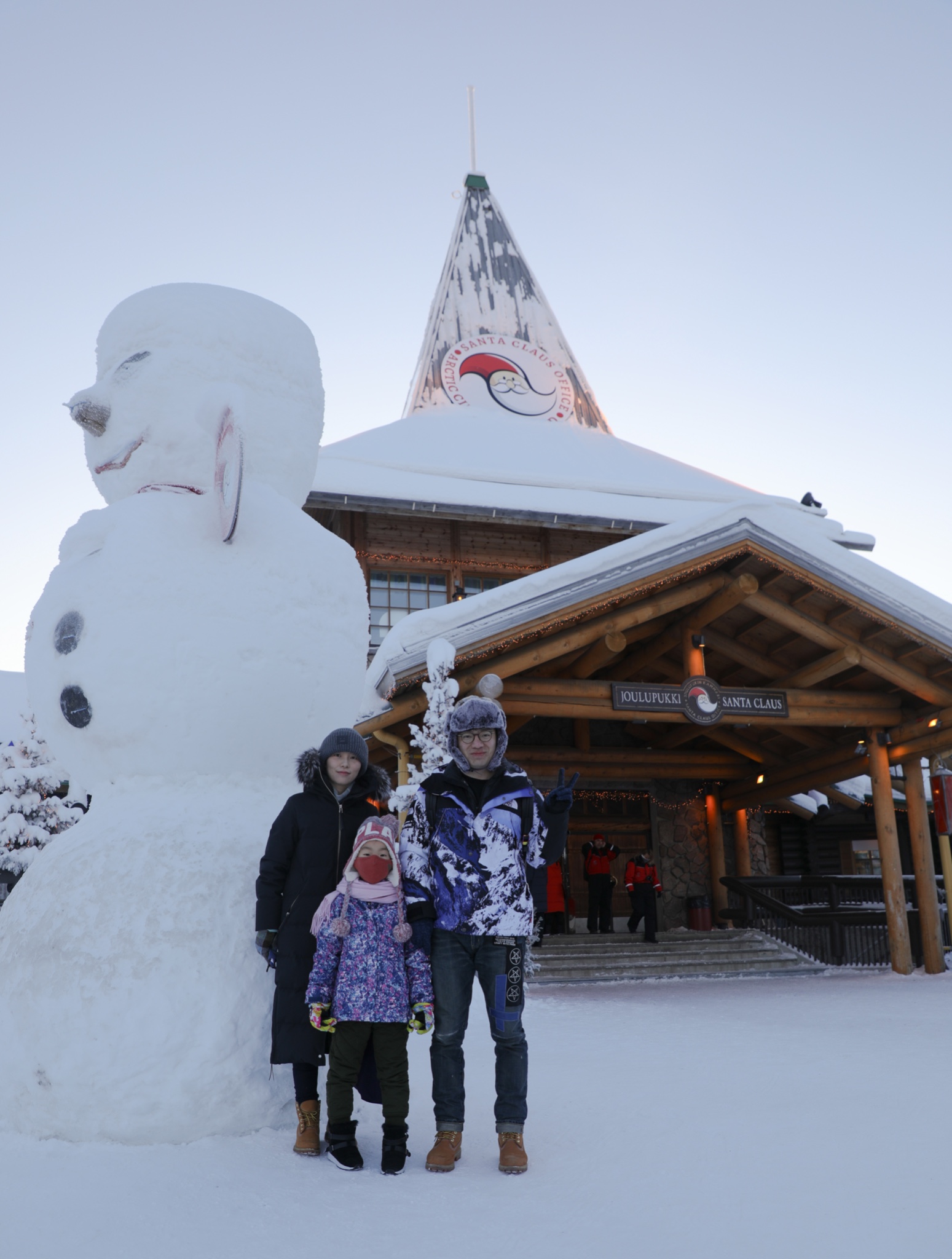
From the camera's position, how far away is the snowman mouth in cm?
393

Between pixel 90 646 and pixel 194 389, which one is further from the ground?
pixel 194 389

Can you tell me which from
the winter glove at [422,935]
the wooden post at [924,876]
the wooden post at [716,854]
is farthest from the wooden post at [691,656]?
the winter glove at [422,935]

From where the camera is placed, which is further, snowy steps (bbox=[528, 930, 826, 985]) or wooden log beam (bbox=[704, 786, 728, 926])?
wooden log beam (bbox=[704, 786, 728, 926])

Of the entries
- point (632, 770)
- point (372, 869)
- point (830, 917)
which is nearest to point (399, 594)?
point (632, 770)

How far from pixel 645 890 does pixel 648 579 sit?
13.8 ft

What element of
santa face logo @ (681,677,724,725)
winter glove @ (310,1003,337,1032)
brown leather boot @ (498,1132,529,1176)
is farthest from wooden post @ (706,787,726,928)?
winter glove @ (310,1003,337,1032)

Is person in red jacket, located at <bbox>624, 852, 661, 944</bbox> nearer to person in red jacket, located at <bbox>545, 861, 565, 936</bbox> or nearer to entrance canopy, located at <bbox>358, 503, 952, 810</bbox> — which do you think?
person in red jacket, located at <bbox>545, 861, 565, 936</bbox>

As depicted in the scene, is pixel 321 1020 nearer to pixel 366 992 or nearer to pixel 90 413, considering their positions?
pixel 366 992

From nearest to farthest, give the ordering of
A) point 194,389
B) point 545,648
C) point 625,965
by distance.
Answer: point 194,389
point 545,648
point 625,965

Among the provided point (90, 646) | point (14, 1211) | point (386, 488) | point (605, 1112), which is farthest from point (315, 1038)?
point (386, 488)

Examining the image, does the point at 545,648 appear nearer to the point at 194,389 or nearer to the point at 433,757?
the point at 433,757

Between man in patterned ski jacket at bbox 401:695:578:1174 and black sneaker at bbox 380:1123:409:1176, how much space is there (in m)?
0.10

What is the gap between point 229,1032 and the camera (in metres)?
3.15

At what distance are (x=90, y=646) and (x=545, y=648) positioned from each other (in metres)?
5.31
